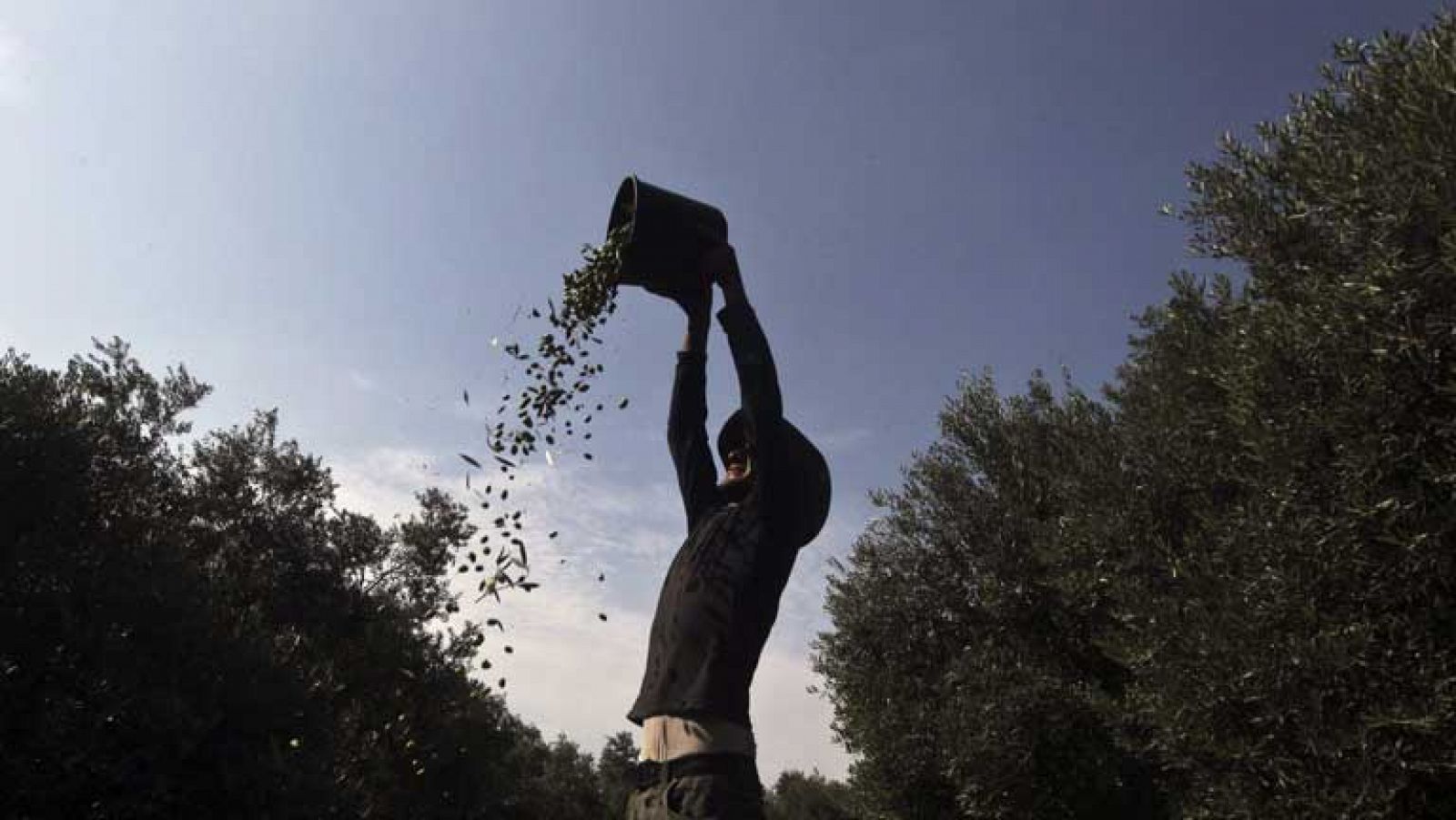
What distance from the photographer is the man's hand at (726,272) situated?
13.4 feet

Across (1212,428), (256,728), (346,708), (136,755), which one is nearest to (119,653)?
(136,755)

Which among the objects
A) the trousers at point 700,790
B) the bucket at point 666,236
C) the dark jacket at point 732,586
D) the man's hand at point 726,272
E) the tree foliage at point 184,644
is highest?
the tree foliage at point 184,644

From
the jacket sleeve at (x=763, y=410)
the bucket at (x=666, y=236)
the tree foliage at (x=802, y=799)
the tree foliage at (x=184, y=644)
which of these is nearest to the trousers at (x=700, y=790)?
the jacket sleeve at (x=763, y=410)

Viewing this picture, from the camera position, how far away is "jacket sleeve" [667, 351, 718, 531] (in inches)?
176

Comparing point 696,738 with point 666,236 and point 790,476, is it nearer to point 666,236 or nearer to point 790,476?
point 790,476

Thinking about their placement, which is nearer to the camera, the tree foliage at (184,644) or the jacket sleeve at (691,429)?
the jacket sleeve at (691,429)

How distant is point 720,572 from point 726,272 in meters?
1.33

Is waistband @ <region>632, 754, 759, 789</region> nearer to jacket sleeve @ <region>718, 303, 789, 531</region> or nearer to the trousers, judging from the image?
the trousers

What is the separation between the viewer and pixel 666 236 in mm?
A: 4273

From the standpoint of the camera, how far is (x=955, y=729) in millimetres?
17047

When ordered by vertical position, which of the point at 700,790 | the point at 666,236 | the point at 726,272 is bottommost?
the point at 700,790

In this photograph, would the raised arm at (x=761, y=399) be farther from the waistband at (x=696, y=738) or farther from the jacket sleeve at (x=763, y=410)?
the waistband at (x=696, y=738)

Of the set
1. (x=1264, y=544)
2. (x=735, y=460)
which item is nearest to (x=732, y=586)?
(x=735, y=460)

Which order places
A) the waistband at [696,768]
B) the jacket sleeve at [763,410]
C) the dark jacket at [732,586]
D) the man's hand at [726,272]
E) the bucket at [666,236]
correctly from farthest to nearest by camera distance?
the bucket at [666,236] → the man's hand at [726,272] → the jacket sleeve at [763,410] → the dark jacket at [732,586] → the waistband at [696,768]
